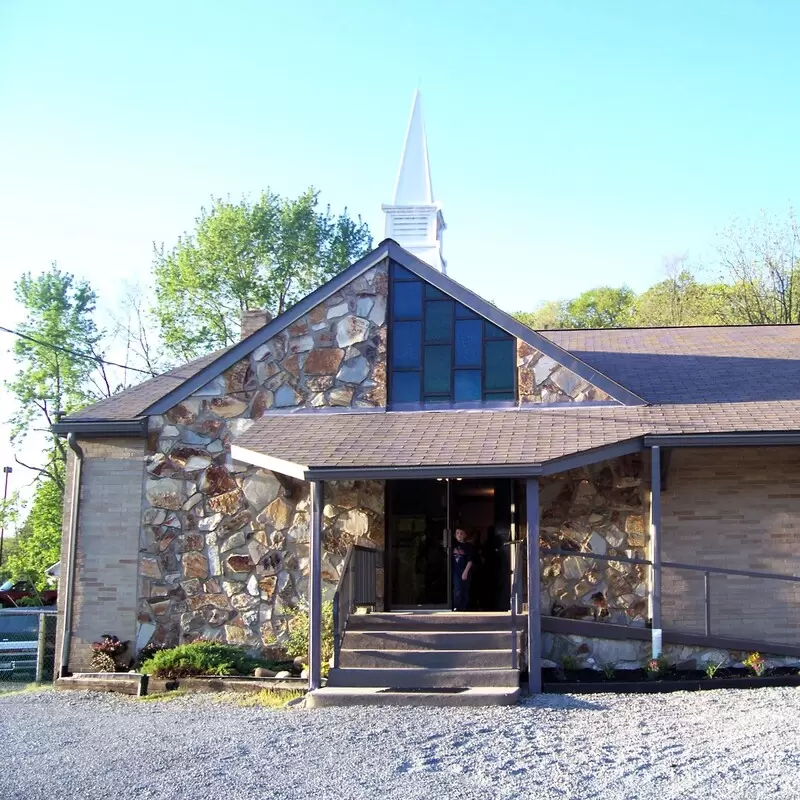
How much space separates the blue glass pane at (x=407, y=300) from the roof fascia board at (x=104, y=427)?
12.7 feet

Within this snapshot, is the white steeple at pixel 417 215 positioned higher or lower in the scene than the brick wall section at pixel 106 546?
higher

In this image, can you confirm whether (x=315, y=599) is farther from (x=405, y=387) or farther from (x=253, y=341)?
(x=253, y=341)

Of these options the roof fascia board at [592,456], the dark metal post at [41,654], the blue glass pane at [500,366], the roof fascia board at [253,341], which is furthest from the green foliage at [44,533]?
the roof fascia board at [592,456]

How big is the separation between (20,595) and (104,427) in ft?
76.9

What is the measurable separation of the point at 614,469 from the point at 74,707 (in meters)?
7.29

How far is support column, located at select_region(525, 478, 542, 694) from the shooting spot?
12.0 metres

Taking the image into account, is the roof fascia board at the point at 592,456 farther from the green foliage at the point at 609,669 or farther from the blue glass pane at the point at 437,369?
the blue glass pane at the point at 437,369

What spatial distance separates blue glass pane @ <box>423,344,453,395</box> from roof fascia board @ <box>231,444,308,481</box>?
100 inches

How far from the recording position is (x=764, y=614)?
44.9 feet

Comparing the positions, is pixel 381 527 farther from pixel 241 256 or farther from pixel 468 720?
pixel 241 256

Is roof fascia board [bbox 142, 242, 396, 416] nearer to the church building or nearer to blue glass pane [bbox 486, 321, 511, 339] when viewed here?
the church building

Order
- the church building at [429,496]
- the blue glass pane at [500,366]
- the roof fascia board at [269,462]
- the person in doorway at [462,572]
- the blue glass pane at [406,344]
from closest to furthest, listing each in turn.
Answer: the roof fascia board at [269,462], the church building at [429,496], the person in doorway at [462,572], the blue glass pane at [500,366], the blue glass pane at [406,344]

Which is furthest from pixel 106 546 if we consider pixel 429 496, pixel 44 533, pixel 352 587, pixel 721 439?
pixel 44 533

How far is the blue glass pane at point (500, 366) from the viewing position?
14586 mm
